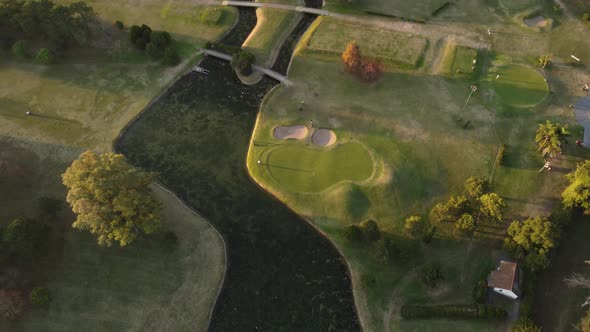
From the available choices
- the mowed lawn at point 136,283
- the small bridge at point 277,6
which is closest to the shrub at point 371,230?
the mowed lawn at point 136,283

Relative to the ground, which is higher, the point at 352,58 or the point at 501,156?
the point at 352,58

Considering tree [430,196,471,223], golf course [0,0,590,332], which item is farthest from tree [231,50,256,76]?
tree [430,196,471,223]

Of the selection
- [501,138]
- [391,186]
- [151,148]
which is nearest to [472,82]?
[501,138]

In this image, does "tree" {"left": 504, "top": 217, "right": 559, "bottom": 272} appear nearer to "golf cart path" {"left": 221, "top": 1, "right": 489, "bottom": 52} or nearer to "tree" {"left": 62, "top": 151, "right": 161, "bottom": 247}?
"golf cart path" {"left": 221, "top": 1, "right": 489, "bottom": 52}

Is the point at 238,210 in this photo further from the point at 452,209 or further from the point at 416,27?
the point at 416,27

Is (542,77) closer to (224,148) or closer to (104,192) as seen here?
(224,148)

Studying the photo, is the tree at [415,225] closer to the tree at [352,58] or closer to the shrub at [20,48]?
the tree at [352,58]

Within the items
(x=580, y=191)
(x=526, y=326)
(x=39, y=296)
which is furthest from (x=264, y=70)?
(x=526, y=326)
